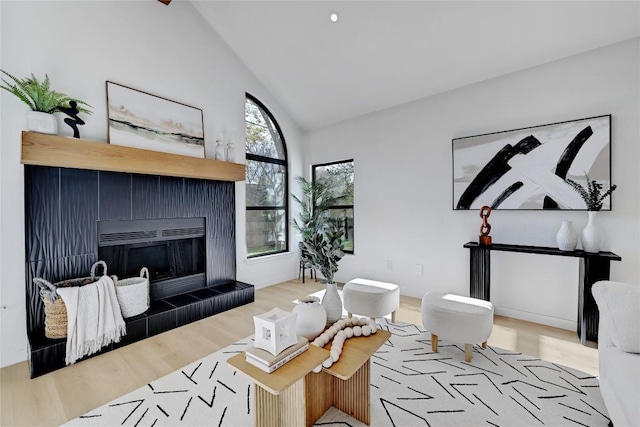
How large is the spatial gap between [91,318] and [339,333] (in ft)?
6.63

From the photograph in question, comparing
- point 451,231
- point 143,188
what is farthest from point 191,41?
point 451,231

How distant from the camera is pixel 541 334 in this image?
2551 mm

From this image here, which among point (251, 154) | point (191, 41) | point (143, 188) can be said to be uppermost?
point (191, 41)

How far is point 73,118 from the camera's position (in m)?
2.36

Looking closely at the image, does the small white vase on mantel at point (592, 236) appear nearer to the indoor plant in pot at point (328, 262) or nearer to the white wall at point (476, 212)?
the white wall at point (476, 212)

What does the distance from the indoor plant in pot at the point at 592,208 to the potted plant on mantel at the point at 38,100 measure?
437 cm

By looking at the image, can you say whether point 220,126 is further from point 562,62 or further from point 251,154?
point 562,62

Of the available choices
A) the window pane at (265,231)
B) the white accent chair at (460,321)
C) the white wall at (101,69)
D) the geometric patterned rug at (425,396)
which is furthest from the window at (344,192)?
the geometric patterned rug at (425,396)

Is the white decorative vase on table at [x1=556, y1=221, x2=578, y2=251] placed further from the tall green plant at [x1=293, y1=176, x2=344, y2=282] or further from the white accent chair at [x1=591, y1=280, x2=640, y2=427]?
the tall green plant at [x1=293, y1=176, x2=344, y2=282]

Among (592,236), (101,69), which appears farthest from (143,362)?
(592,236)

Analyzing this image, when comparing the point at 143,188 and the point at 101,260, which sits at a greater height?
the point at 143,188

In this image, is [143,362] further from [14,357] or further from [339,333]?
[339,333]

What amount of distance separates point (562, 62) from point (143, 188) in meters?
4.20

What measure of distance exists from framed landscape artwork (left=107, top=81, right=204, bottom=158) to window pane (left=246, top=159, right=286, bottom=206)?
902 millimetres
